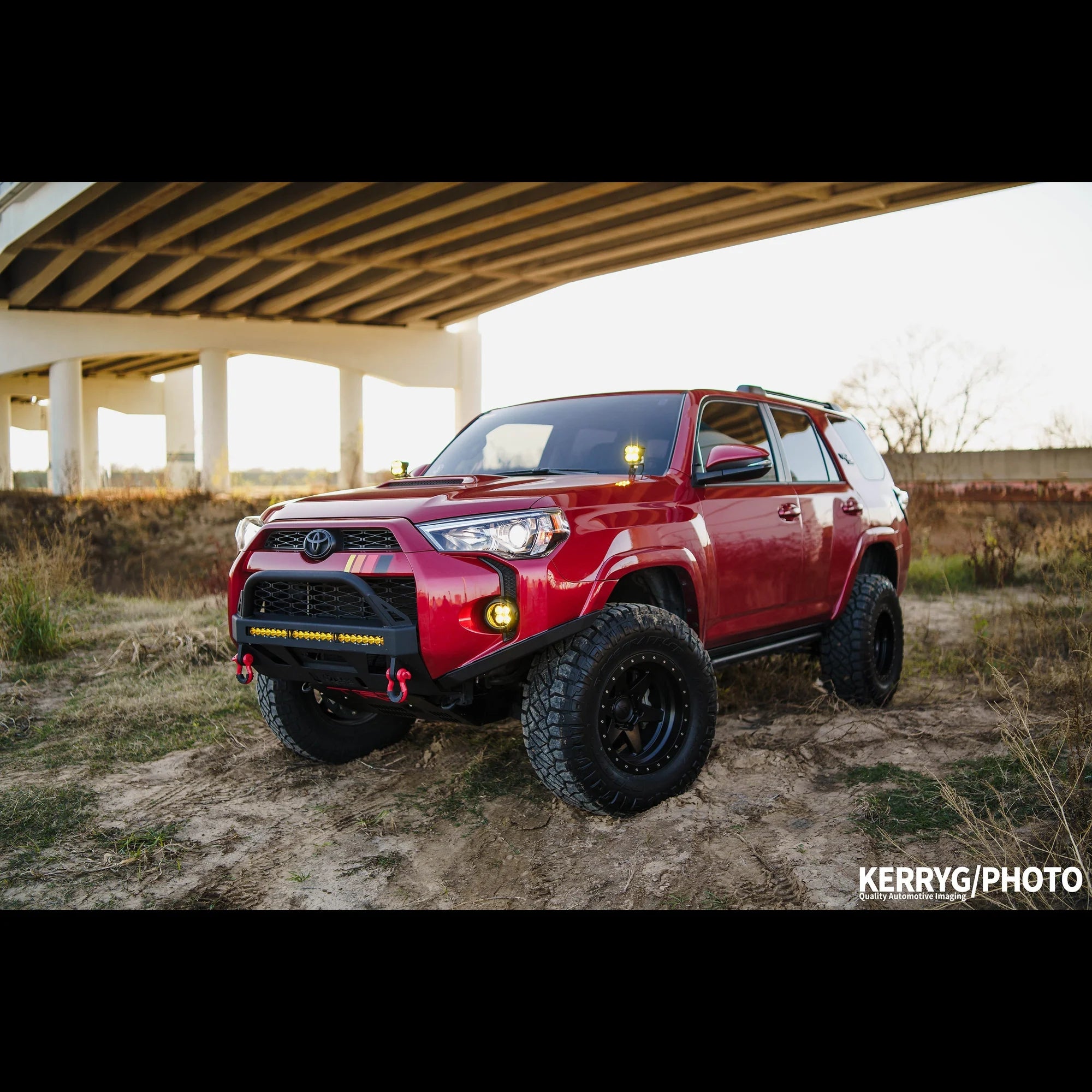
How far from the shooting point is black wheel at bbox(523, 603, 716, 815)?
147 inches

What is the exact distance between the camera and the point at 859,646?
589 centimetres

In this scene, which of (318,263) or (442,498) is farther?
(318,263)

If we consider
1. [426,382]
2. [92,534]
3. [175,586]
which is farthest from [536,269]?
[175,586]

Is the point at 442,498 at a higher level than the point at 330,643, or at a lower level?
higher

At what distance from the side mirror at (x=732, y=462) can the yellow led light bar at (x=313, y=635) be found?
1.78 metres

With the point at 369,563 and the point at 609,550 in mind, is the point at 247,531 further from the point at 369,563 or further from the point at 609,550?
the point at 609,550

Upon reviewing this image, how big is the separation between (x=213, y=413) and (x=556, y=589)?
28360mm

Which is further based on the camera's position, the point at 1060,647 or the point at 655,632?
the point at 1060,647

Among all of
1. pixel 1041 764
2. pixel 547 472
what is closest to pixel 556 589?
pixel 547 472

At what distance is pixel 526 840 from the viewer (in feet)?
12.9

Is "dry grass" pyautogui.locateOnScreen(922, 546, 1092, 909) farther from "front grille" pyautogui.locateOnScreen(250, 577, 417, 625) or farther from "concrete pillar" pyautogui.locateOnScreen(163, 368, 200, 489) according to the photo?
"concrete pillar" pyautogui.locateOnScreen(163, 368, 200, 489)

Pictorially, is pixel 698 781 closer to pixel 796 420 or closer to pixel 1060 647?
pixel 796 420

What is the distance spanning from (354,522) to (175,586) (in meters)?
9.04

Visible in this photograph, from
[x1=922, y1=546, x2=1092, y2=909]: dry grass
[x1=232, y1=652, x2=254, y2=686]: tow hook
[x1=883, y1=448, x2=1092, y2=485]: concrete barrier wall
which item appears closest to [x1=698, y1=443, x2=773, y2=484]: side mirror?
[x1=922, y1=546, x2=1092, y2=909]: dry grass
